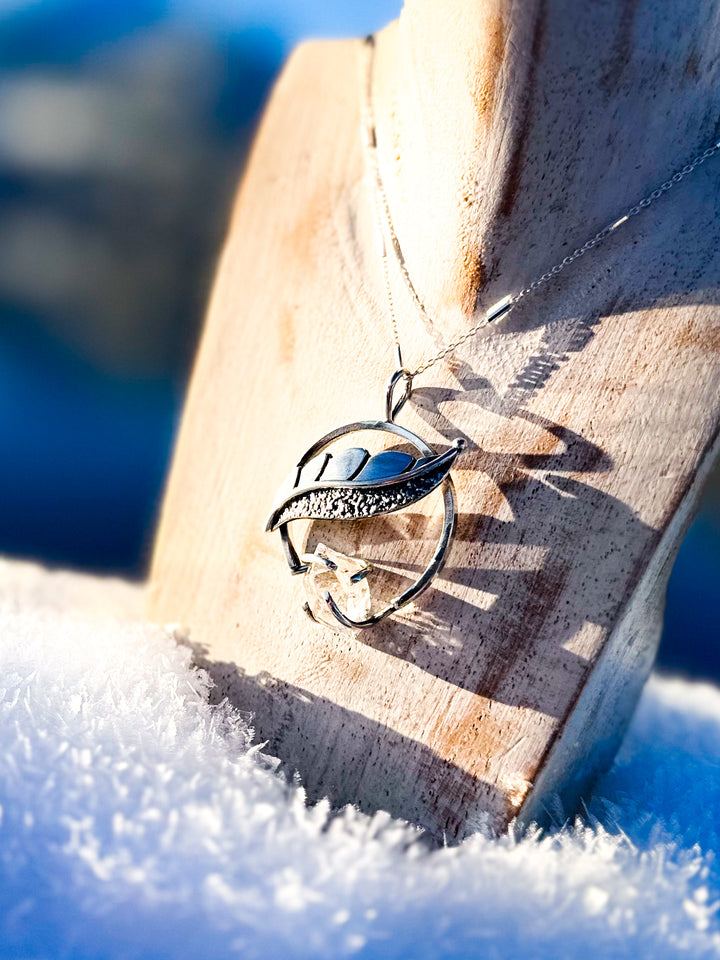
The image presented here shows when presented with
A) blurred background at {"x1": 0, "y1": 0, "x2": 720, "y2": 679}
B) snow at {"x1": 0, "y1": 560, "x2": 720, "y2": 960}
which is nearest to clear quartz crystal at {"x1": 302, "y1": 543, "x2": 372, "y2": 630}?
snow at {"x1": 0, "y1": 560, "x2": 720, "y2": 960}

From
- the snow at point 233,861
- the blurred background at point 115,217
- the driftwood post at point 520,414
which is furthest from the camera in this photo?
the blurred background at point 115,217

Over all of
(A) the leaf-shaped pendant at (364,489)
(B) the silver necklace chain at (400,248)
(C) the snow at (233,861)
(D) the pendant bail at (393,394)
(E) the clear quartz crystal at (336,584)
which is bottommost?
(C) the snow at (233,861)

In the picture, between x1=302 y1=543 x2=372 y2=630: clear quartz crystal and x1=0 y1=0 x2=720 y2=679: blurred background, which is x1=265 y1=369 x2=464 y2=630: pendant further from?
x1=0 y1=0 x2=720 y2=679: blurred background

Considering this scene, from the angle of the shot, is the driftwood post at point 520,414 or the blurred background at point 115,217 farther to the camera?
the blurred background at point 115,217

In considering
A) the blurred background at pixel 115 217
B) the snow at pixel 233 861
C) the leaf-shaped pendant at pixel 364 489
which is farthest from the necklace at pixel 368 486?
the blurred background at pixel 115 217

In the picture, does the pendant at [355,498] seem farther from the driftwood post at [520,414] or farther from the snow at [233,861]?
the snow at [233,861]

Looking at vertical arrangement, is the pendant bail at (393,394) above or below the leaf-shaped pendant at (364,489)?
above

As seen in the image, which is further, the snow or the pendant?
the pendant

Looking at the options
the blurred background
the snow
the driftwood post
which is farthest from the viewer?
the blurred background

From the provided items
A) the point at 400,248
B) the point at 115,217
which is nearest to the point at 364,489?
the point at 400,248
